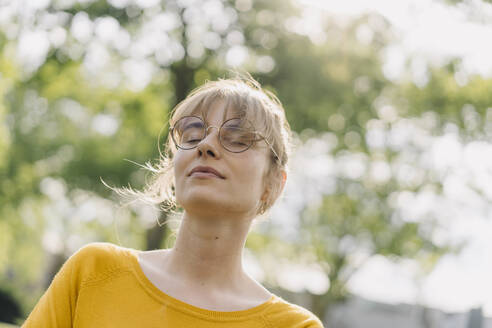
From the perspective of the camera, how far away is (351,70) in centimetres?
1458

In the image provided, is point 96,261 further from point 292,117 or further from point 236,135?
point 292,117

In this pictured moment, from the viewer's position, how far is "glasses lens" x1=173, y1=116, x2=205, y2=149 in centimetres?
244

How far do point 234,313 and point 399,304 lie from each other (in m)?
30.6

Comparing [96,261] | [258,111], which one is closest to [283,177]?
[258,111]

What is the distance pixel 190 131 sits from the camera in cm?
248

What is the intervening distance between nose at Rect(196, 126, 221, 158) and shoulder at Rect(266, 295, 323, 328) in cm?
66

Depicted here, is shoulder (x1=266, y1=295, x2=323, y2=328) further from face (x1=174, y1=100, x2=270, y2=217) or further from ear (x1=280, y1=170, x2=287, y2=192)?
ear (x1=280, y1=170, x2=287, y2=192)

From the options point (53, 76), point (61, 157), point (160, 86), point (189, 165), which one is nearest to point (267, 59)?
point (160, 86)

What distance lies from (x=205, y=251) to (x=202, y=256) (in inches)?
1.0

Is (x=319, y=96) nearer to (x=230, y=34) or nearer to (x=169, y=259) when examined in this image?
(x=230, y=34)

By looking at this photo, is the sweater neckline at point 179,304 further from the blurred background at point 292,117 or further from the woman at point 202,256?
the blurred background at point 292,117

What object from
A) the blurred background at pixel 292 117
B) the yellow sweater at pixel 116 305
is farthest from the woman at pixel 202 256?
the blurred background at pixel 292 117

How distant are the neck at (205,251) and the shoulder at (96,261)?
21 cm

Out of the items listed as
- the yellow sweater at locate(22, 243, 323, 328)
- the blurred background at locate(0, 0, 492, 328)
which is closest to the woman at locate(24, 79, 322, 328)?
the yellow sweater at locate(22, 243, 323, 328)
